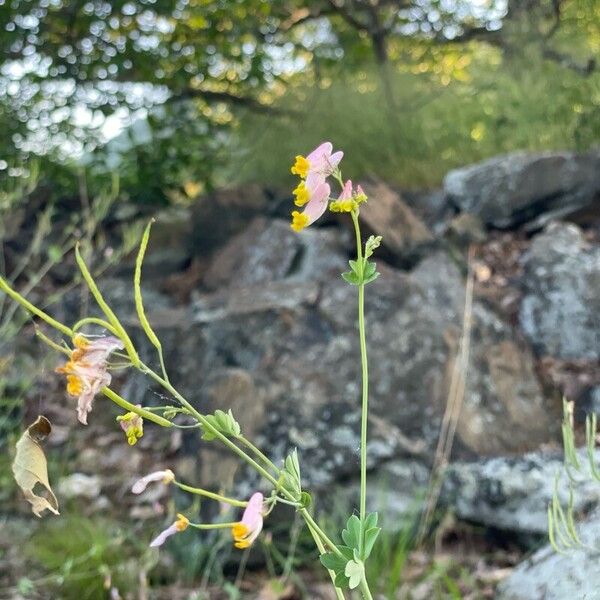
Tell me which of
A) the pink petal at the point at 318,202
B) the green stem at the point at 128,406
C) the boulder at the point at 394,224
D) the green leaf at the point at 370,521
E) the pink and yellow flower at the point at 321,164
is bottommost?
the boulder at the point at 394,224

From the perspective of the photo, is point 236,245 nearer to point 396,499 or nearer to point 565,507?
point 396,499

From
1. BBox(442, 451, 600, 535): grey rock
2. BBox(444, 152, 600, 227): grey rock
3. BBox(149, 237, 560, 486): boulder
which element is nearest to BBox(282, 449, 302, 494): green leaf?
BBox(442, 451, 600, 535): grey rock

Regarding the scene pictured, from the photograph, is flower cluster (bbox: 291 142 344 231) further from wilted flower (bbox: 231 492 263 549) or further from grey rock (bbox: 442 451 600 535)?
grey rock (bbox: 442 451 600 535)

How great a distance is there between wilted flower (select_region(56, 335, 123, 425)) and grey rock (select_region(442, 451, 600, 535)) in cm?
179

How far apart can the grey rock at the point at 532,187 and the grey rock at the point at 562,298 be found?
387 millimetres

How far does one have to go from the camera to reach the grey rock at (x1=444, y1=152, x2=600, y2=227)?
393 centimetres

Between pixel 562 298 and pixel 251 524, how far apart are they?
9.23ft

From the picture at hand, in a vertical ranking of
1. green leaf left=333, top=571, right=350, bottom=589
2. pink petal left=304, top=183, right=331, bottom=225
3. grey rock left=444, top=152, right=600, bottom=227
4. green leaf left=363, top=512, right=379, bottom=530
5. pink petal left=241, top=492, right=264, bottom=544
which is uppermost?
pink petal left=304, top=183, right=331, bottom=225

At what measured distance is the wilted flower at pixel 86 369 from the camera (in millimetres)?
673

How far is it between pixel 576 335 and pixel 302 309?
1091 millimetres

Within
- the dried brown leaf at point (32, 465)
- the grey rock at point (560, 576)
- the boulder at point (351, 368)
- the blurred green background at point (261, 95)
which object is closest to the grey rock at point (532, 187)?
the blurred green background at point (261, 95)

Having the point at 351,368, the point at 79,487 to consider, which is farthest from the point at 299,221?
the point at 79,487

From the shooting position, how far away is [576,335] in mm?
3293

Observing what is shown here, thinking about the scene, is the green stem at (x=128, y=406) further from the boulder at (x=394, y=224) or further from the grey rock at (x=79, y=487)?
the boulder at (x=394, y=224)
